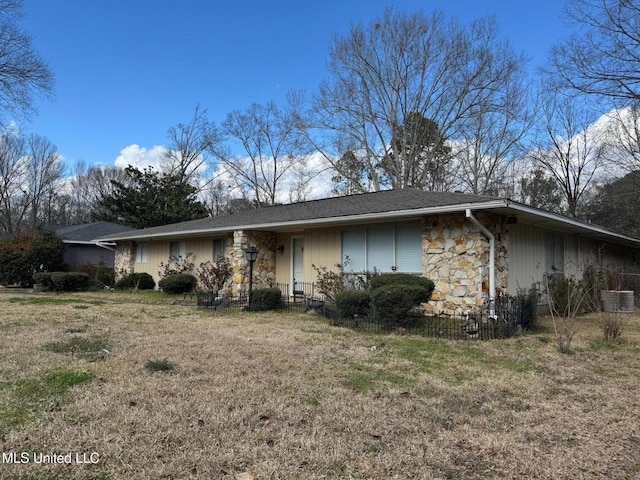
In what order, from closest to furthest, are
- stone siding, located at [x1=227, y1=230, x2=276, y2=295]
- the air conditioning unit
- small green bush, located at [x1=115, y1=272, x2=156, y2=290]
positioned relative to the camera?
1. the air conditioning unit
2. stone siding, located at [x1=227, y1=230, x2=276, y2=295]
3. small green bush, located at [x1=115, y1=272, x2=156, y2=290]

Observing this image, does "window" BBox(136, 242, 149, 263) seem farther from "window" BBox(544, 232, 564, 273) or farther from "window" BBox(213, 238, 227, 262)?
"window" BBox(544, 232, 564, 273)

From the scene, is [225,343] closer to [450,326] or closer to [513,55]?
[450,326]

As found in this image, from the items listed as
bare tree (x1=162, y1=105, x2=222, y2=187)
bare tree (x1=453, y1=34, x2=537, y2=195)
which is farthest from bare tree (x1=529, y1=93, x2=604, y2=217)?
bare tree (x1=162, y1=105, x2=222, y2=187)

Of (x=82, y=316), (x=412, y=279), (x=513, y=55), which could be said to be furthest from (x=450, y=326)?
(x=513, y=55)

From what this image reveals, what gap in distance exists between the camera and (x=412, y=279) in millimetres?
8773

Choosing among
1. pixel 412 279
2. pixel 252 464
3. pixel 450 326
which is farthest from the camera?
pixel 412 279

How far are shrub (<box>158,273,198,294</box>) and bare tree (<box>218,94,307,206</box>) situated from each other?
1580 cm

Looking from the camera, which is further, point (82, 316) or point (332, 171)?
point (332, 171)

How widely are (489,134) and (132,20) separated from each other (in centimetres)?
1972

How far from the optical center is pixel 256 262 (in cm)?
1382

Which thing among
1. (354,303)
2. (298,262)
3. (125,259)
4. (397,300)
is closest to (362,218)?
(354,303)

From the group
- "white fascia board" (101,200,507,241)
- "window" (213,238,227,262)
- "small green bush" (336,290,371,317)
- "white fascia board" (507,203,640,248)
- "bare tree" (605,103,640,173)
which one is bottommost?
"small green bush" (336,290,371,317)

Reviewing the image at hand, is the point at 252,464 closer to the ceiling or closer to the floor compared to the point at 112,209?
closer to the floor

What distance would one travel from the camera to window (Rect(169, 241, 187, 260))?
17.2 m
